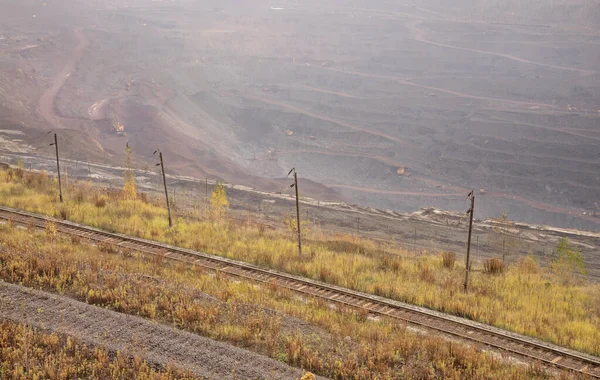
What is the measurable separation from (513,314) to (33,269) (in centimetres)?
1514

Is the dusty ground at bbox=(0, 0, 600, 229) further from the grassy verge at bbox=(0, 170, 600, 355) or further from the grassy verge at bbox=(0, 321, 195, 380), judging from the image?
the grassy verge at bbox=(0, 321, 195, 380)

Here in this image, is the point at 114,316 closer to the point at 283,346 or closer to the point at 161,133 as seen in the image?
the point at 283,346

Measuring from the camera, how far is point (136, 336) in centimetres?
1236

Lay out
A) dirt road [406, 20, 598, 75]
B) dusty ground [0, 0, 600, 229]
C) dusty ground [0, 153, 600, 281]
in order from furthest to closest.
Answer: dirt road [406, 20, 598, 75] → dusty ground [0, 0, 600, 229] → dusty ground [0, 153, 600, 281]

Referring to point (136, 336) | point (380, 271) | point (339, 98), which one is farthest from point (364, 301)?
point (339, 98)

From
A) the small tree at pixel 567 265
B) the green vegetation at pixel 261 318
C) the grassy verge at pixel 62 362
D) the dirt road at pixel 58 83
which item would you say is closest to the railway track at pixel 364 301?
the green vegetation at pixel 261 318

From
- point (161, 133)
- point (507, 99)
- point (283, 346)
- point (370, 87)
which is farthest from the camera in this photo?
point (370, 87)

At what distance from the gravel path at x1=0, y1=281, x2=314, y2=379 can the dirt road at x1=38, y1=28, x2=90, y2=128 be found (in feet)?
209

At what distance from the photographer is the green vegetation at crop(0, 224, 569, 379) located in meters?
12.7

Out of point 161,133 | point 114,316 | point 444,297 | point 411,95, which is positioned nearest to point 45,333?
point 114,316

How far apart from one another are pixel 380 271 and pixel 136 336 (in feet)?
39.9

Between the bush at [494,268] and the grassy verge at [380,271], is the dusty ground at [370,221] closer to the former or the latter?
the grassy verge at [380,271]

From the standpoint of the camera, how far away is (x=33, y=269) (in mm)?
16109

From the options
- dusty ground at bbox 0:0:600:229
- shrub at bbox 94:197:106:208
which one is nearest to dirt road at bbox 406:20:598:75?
dusty ground at bbox 0:0:600:229
